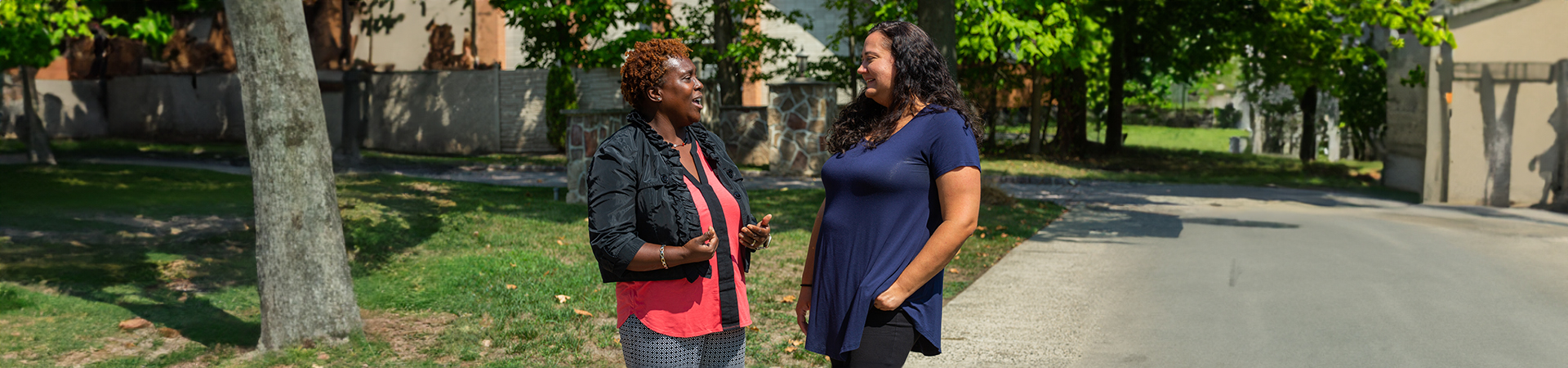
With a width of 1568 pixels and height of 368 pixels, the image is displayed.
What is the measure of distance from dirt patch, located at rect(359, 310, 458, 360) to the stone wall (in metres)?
14.1

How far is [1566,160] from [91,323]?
56.3ft

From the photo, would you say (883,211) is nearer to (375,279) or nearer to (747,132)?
(375,279)

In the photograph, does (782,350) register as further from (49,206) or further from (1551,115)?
(1551,115)

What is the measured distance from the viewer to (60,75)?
3006 cm

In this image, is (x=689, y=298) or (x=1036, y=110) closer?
(x=689, y=298)

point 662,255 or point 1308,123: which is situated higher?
point 1308,123

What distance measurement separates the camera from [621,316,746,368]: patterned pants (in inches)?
121

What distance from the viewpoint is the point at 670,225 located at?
2916 mm

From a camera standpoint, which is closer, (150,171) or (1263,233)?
(1263,233)

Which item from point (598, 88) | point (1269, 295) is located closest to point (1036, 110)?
point (598, 88)

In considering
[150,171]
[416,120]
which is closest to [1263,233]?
[150,171]

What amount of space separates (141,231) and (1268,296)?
9.51 m

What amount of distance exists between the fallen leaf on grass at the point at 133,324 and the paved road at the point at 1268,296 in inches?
172

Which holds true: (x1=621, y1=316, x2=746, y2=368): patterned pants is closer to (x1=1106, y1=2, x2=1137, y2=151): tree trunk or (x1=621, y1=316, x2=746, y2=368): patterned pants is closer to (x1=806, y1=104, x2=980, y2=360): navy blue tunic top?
(x1=806, y1=104, x2=980, y2=360): navy blue tunic top
